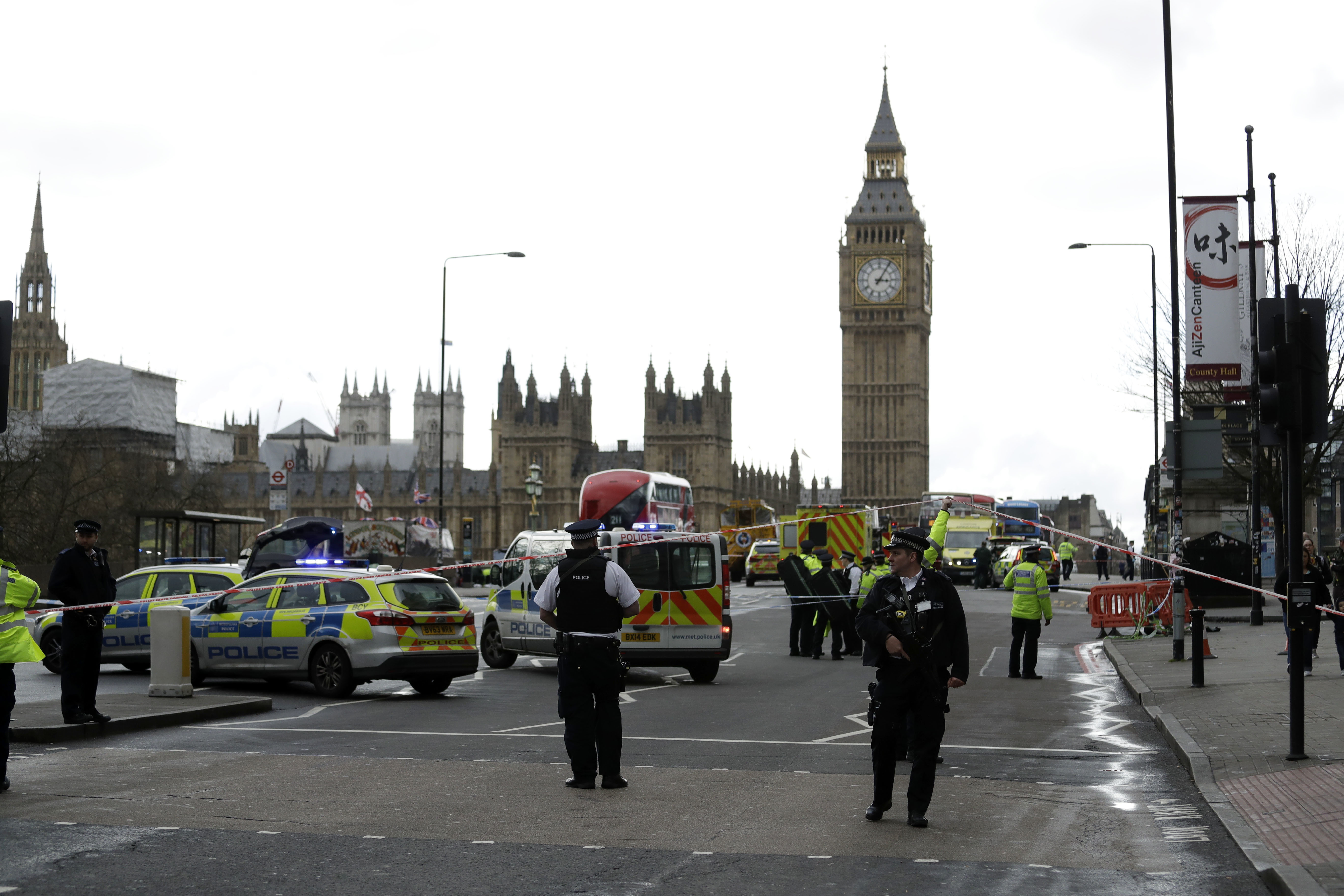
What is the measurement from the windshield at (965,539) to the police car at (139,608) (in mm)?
43294

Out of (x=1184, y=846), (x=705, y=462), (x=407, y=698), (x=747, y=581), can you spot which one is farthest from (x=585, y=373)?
(x=1184, y=846)

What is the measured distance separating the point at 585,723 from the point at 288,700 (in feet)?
25.7

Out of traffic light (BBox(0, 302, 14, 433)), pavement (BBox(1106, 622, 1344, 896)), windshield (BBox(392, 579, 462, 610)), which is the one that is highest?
traffic light (BBox(0, 302, 14, 433))

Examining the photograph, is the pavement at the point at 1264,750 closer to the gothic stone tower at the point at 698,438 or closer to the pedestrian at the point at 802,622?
the pedestrian at the point at 802,622

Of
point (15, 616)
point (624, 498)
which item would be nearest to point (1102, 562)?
point (624, 498)

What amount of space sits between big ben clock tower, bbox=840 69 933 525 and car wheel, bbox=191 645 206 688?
128m

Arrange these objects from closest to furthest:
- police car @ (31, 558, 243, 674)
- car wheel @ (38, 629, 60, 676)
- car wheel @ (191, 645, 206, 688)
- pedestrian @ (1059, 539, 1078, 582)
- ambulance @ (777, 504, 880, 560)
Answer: car wheel @ (191, 645, 206, 688)
police car @ (31, 558, 243, 674)
car wheel @ (38, 629, 60, 676)
ambulance @ (777, 504, 880, 560)
pedestrian @ (1059, 539, 1078, 582)

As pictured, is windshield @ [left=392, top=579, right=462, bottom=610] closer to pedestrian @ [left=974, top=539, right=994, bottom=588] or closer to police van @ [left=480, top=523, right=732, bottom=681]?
police van @ [left=480, top=523, right=732, bottom=681]

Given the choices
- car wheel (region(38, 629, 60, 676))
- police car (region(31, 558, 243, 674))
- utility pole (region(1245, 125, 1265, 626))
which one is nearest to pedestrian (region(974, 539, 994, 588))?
utility pole (region(1245, 125, 1265, 626))

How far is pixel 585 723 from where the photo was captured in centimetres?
1012

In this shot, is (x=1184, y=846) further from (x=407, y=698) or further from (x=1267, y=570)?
(x=1267, y=570)

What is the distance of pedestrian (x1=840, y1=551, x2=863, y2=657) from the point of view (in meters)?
23.8

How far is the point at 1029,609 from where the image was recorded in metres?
19.5

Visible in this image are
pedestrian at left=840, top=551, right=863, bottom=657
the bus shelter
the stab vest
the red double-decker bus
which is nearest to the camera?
the stab vest
